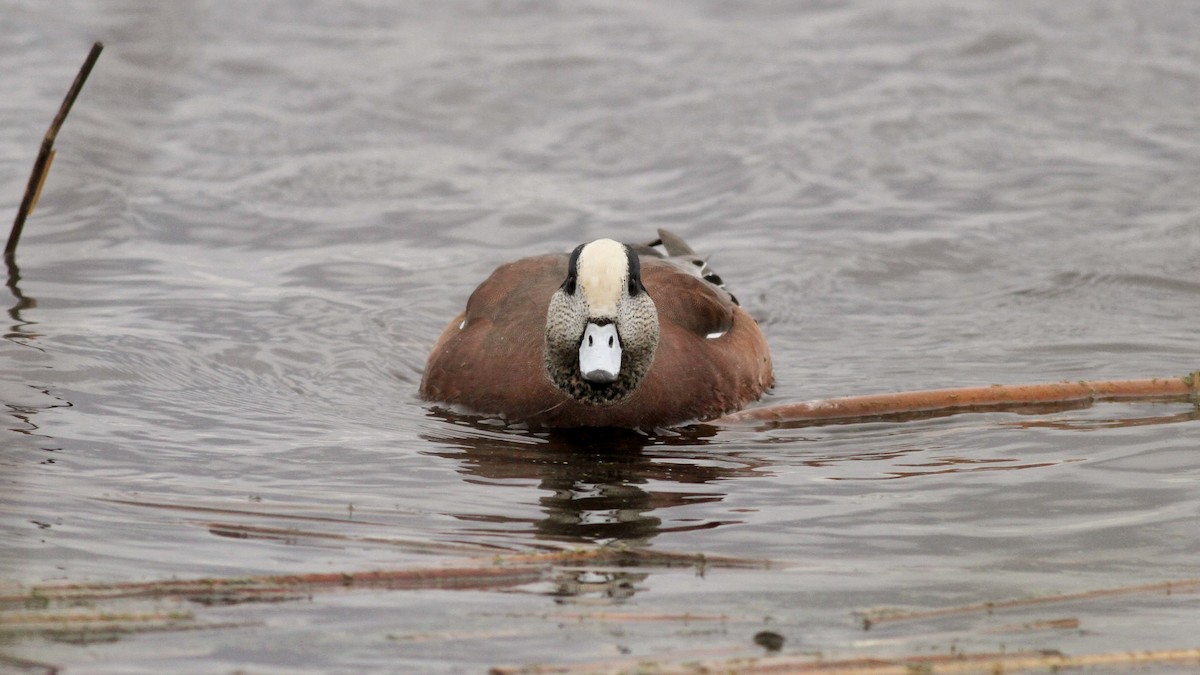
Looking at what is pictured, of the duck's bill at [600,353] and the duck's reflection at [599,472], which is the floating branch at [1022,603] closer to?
the duck's reflection at [599,472]

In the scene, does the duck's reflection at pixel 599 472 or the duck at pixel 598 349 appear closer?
the duck's reflection at pixel 599 472

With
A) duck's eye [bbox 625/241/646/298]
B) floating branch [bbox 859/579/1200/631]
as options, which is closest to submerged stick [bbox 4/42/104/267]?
duck's eye [bbox 625/241/646/298]

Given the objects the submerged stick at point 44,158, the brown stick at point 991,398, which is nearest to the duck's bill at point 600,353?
→ the brown stick at point 991,398

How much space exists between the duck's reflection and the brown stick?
1.99 ft

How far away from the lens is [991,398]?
786 cm

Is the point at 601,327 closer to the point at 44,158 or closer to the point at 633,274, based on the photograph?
the point at 633,274

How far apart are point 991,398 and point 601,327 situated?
2.00 metres

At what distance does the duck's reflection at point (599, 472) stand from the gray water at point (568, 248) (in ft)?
0.10

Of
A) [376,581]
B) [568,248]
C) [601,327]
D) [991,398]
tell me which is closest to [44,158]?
[601,327]

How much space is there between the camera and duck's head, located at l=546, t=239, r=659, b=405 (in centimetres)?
749

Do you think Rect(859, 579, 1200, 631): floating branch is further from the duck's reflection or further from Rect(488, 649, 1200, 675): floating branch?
the duck's reflection

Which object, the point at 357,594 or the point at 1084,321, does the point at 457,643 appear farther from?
the point at 1084,321

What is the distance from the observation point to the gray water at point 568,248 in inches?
198

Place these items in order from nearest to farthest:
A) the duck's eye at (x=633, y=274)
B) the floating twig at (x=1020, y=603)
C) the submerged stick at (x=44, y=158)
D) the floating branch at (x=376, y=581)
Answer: the floating branch at (x=376, y=581) → the floating twig at (x=1020, y=603) → the submerged stick at (x=44, y=158) → the duck's eye at (x=633, y=274)
